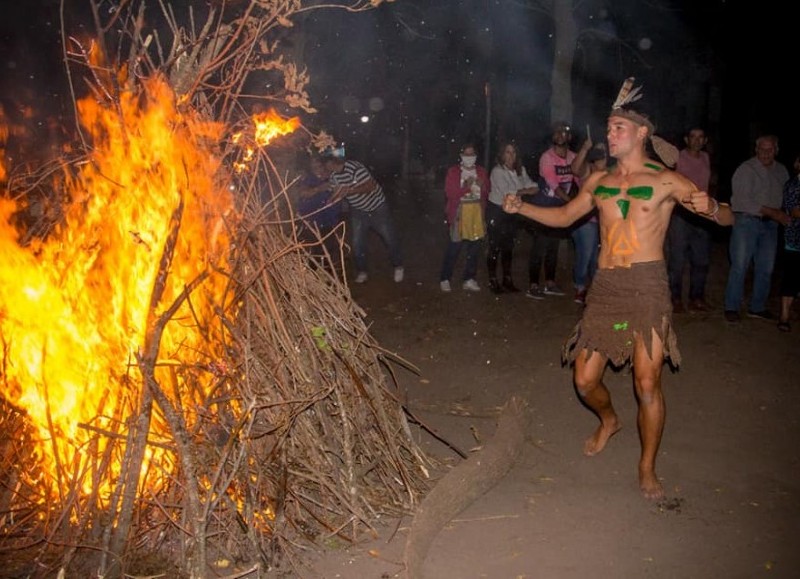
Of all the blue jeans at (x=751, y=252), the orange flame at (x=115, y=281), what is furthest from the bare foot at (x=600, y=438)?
the blue jeans at (x=751, y=252)

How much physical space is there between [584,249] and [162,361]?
6.31 m

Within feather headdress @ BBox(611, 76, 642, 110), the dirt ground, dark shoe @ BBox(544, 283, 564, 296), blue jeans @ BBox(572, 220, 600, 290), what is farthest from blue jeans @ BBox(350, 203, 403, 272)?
feather headdress @ BBox(611, 76, 642, 110)

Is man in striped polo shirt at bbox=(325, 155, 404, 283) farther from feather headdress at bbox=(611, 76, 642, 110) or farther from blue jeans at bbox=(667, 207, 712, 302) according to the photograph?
feather headdress at bbox=(611, 76, 642, 110)

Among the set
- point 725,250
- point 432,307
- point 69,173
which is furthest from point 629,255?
point 725,250

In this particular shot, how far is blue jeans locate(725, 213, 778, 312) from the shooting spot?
7.87 meters

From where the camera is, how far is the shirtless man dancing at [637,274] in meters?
4.48

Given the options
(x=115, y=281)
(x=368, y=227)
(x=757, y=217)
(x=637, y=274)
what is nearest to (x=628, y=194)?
(x=637, y=274)

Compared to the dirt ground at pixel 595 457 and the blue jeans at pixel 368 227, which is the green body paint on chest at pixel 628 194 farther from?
the blue jeans at pixel 368 227

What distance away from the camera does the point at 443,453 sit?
4.99 metres

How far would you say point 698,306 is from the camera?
337 inches

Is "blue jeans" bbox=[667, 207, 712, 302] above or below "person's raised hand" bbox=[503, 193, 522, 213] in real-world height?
below

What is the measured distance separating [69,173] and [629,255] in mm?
3198

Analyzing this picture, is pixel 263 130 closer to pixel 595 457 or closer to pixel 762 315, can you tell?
pixel 595 457

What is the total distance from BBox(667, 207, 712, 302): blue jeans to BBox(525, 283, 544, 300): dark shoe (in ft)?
5.20
